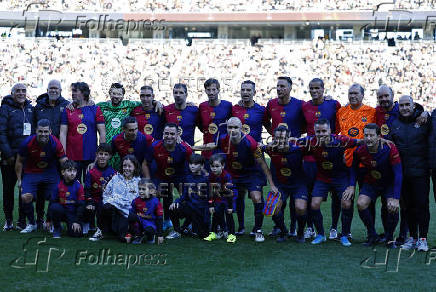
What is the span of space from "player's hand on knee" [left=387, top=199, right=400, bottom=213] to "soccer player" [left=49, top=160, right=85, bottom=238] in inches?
127

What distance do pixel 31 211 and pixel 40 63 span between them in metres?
22.3

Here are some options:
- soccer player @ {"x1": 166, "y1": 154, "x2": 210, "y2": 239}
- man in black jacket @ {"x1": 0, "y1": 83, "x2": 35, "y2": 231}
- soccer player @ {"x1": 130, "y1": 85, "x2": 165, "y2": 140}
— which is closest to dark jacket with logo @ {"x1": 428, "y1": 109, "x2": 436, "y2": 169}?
soccer player @ {"x1": 166, "y1": 154, "x2": 210, "y2": 239}

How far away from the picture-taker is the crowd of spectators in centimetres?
2584

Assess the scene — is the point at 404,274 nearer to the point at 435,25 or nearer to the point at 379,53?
the point at 379,53

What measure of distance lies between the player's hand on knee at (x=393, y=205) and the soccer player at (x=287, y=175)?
0.87 m

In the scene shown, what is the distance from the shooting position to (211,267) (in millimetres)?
5469

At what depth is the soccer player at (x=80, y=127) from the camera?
7.34m

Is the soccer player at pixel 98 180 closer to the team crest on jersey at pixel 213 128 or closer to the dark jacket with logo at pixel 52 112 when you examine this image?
the dark jacket with logo at pixel 52 112

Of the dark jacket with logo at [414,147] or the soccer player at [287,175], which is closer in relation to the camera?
the dark jacket with logo at [414,147]

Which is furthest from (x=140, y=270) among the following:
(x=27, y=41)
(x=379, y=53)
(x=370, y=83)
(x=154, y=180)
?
(x=27, y=41)

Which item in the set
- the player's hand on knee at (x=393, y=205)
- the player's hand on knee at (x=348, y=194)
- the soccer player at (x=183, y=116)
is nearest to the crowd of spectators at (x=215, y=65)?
the soccer player at (x=183, y=116)

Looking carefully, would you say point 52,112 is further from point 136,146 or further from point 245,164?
point 245,164

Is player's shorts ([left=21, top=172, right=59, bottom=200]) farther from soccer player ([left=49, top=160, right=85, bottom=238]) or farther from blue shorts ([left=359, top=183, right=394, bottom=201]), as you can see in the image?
blue shorts ([left=359, top=183, right=394, bottom=201])

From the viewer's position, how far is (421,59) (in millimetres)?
26719
